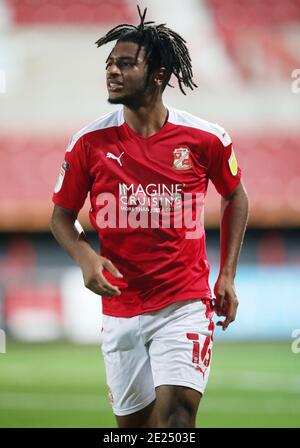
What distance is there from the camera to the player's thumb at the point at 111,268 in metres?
4.76

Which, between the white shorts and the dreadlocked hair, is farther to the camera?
the dreadlocked hair

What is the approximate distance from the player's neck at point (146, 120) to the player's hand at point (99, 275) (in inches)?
29.6

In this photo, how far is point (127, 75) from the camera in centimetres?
506

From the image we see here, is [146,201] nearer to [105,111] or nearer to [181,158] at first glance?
[181,158]

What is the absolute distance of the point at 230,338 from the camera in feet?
46.4

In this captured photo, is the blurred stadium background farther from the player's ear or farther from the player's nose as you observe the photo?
the player's nose

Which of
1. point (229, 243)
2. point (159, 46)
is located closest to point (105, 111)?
point (159, 46)

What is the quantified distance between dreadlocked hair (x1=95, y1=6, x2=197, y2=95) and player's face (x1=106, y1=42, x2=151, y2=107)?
A: 5 cm

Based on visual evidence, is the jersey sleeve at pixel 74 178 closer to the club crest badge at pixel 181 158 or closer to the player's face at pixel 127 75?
the player's face at pixel 127 75

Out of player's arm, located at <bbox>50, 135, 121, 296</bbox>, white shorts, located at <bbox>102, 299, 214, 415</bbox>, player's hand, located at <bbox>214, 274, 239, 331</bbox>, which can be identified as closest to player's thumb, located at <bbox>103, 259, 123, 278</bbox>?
player's arm, located at <bbox>50, 135, 121, 296</bbox>

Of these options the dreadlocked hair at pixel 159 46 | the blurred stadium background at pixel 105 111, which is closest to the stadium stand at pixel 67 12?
the blurred stadium background at pixel 105 111

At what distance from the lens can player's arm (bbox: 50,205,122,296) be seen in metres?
4.77

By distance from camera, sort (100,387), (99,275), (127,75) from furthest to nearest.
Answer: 1. (100,387)
2. (127,75)
3. (99,275)

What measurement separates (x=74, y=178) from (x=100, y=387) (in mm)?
5856
